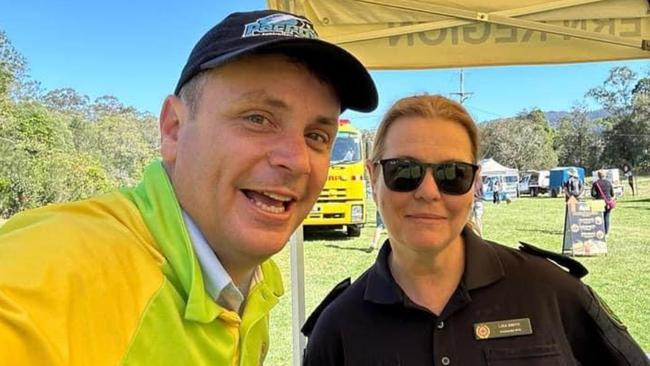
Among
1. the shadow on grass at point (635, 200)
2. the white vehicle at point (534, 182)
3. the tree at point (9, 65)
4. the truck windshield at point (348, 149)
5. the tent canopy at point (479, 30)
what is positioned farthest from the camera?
the white vehicle at point (534, 182)

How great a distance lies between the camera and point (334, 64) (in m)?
0.85

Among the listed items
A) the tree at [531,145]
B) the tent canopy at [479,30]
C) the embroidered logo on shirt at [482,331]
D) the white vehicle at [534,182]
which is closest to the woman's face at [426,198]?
the embroidered logo on shirt at [482,331]

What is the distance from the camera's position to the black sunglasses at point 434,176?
Answer: 47.7 inches

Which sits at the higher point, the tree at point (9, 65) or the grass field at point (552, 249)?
the tree at point (9, 65)

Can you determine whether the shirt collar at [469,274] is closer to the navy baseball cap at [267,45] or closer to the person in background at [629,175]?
the navy baseball cap at [267,45]

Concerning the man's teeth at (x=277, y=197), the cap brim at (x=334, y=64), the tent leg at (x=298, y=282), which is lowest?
the tent leg at (x=298, y=282)

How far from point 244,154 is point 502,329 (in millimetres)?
719

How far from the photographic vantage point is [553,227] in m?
8.81

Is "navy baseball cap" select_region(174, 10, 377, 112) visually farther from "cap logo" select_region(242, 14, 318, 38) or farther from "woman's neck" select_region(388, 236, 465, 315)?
"woman's neck" select_region(388, 236, 465, 315)

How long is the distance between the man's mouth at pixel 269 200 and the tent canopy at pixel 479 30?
1.52 metres

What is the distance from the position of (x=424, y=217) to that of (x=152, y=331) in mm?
723

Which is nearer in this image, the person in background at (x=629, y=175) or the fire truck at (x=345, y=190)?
the person in background at (x=629, y=175)

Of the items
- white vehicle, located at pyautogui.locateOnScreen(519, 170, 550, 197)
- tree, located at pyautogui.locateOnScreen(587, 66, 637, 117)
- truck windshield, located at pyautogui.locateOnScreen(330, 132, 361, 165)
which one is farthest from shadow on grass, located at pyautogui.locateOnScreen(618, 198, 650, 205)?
truck windshield, located at pyautogui.locateOnScreen(330, 132, 361, 165)

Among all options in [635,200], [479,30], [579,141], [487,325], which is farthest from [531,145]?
[487,325]
